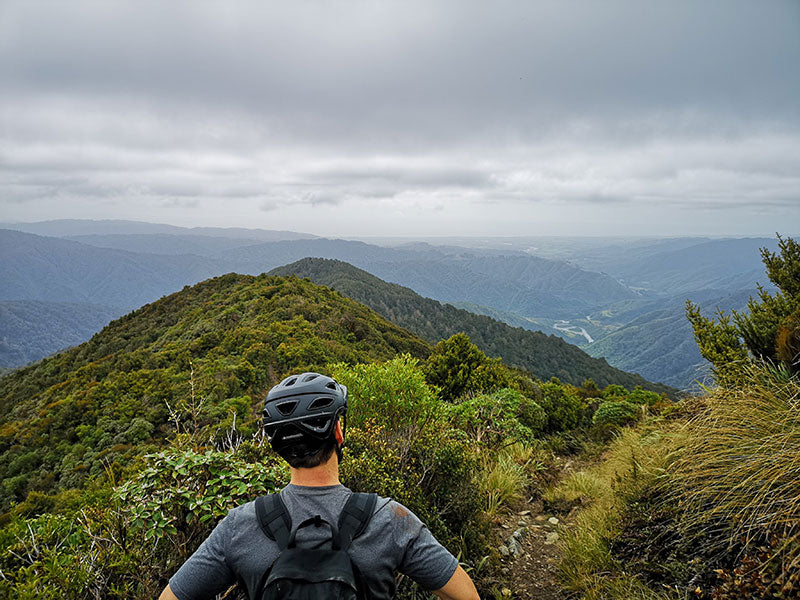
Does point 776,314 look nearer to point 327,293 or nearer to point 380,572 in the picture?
point 380,572

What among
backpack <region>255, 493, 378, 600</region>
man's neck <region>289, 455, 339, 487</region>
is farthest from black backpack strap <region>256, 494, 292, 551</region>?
man's neck <region>289, 455, 339, 487</region>

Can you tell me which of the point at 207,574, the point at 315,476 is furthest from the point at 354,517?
the point at 207,574

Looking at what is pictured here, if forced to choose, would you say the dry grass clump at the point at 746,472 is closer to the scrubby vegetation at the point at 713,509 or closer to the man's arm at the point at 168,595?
the scrubby vegetation at the point at 713,509

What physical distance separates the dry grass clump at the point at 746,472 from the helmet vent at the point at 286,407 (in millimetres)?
3050

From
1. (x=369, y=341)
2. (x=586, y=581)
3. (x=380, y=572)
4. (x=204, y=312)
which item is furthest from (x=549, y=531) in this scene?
(x=204, y=312)

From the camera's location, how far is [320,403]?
6.34 ft

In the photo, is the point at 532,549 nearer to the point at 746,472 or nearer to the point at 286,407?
the point at 746,472

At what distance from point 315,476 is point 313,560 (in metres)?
0.39

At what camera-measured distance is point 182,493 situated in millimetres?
2684

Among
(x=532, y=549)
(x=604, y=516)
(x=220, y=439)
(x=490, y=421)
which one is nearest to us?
(x=604, y=516)

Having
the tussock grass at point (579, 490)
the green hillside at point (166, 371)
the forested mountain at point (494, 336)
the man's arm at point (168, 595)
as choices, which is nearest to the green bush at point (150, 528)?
the green hillside at point (166, 371)

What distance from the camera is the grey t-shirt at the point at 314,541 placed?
62.6 inches

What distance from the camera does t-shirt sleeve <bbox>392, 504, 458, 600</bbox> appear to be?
5.46 feet

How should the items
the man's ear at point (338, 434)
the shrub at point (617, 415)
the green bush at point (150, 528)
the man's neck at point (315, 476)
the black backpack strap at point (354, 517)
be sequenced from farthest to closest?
the shrub at point (617, 415), the green bush at point (150, 528), the man's ear at point (338, 434), the man's neck at point (315, 476), the black backpack strap at point (354, 517)
